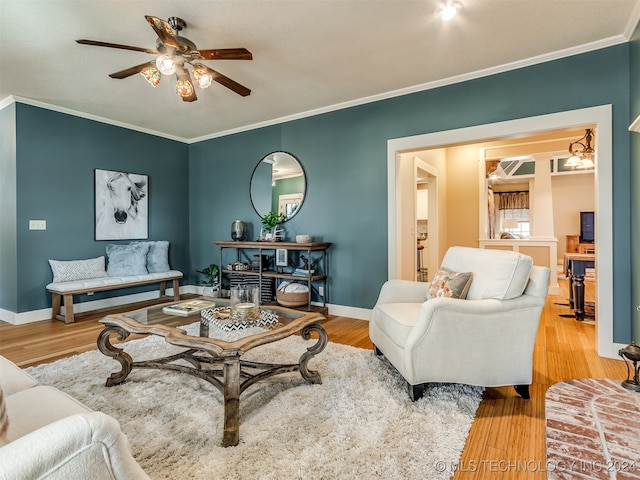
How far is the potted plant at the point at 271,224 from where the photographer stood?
4590mm

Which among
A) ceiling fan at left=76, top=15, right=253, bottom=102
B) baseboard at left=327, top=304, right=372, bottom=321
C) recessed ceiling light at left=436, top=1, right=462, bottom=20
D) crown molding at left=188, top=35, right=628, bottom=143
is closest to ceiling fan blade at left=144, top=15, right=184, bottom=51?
ceiling fan at left=76, top=15, right=253, bottom=102

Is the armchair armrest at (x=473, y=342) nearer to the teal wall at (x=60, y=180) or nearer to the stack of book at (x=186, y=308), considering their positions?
the stack of book at (x=186, y=308)

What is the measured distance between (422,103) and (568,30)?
1.32m

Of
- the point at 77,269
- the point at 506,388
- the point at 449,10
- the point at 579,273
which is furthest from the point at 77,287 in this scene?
the point at 579,273

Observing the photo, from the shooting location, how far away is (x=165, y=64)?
2367 mm

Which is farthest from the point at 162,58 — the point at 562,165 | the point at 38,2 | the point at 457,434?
the point at 562,165

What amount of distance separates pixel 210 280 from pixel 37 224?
229 cm

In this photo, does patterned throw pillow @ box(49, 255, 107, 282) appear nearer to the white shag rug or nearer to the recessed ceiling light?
the white shag rug

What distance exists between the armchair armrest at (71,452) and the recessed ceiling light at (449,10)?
2.81 m

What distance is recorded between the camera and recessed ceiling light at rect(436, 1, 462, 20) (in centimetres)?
228

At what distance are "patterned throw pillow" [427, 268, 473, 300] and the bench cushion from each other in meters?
3.76

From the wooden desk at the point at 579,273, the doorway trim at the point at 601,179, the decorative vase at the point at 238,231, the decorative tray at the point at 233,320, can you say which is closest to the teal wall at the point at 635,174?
the doorway trim at the point at 601,179

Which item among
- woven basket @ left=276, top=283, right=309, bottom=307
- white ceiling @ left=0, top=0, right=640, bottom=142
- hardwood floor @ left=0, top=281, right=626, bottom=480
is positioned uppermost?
white ceiling @ left=0, top=0, right=640, bottom=142

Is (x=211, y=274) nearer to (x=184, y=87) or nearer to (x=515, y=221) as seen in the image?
(x=184, y=87)
